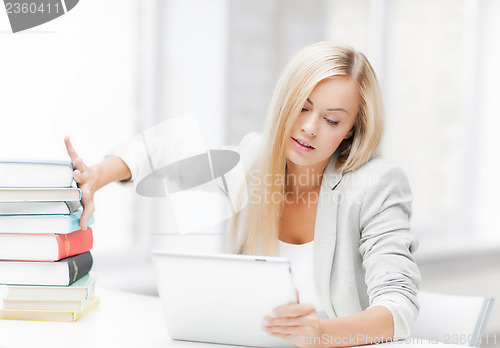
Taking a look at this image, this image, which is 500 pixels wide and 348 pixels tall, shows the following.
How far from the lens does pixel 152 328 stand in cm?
119

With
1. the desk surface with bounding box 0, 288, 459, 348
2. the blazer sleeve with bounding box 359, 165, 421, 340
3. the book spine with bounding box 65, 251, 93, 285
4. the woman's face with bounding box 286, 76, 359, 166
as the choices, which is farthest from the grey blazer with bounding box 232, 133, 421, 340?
the book spine with bounding box 65, 251, 93, 285

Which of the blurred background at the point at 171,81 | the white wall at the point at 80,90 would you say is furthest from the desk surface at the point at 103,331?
the white wall at the point at 80,90

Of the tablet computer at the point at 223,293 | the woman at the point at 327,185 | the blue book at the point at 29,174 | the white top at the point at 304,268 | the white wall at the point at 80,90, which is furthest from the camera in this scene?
the white wall at the point at 80,90

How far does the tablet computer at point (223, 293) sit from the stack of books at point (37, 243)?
0.30 m

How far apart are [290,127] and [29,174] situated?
58cm

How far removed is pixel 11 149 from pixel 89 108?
301 mm

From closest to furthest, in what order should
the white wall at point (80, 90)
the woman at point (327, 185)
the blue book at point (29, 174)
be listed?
the blue book at point (29, 174)
the woman at point (327, 185)
the white wall at point (80, 90)

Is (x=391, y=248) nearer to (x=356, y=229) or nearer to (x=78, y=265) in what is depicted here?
(x=356, y=229)

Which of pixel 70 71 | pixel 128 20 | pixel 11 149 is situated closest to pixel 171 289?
pixel 11 149

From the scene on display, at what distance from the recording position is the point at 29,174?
4.06 ft

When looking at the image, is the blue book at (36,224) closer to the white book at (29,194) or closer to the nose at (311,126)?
the white book at (29,194)

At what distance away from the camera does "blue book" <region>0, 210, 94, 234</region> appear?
124cm

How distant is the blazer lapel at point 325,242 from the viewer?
1.46 meters

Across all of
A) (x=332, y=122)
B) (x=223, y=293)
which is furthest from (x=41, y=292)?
(x=332, y=122)
